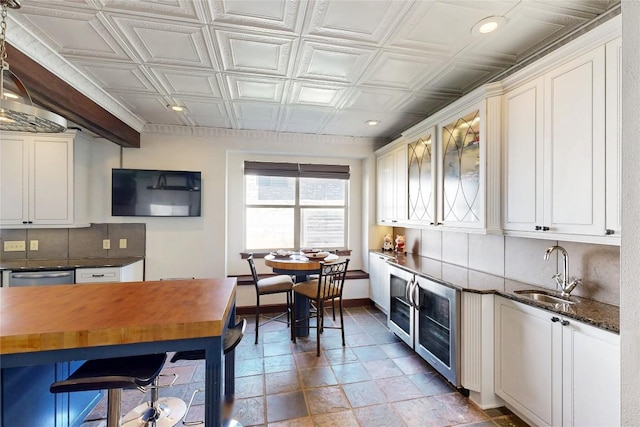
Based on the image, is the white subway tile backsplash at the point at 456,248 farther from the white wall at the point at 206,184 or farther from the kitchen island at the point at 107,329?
the kitchen island at the point at 107,329

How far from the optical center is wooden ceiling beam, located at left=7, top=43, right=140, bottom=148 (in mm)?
1948

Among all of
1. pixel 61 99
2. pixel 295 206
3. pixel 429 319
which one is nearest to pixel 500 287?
pixel 429 319

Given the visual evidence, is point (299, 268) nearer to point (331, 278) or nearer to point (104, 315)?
point (331, 278)

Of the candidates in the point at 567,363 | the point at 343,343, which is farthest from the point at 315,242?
the point at 567,363

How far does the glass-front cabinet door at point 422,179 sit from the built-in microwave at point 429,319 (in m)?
0.69

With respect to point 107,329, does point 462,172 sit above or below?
above

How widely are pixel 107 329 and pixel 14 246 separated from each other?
3687 mm

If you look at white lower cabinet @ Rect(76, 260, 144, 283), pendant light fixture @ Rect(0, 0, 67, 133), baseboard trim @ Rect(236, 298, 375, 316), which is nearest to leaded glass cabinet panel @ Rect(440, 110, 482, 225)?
baseboard trim @ Rect(236, 298, 375, 316)

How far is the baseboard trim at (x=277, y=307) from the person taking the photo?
4.12m

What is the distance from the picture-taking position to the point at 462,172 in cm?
257

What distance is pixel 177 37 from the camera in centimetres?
196

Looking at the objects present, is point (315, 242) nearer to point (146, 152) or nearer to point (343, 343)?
point (343, 343)

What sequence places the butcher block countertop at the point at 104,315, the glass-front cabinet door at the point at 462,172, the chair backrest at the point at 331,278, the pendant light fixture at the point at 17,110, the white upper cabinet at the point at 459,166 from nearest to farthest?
the butcher block countertop at the point at 104,315 → the pendant light fixture at the point at 17,110 → the white upper cabinet at the point at 459,166 → the glass-front cabinet door at the point at 462,172 → the chair backrest at the point at 331,278

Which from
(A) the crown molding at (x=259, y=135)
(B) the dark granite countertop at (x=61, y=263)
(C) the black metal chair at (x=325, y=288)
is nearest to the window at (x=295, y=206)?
(A) the crown molding at (x=259, y=135)
